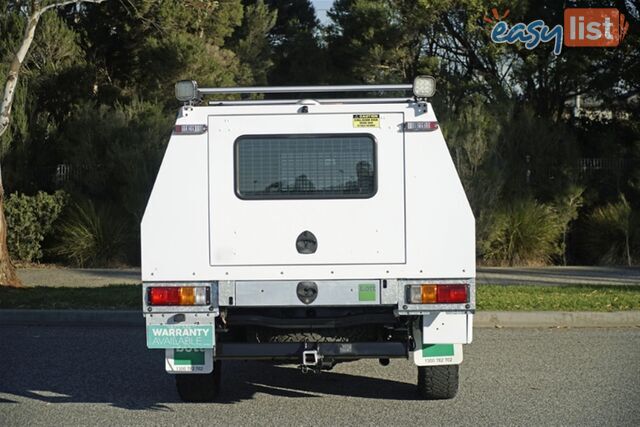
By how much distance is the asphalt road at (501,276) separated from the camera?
16172mm

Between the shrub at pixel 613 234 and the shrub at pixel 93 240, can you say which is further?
the shrub at pixel 613 234

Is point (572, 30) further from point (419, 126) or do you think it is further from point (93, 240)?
point (419, 126)

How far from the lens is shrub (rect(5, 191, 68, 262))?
2002 cm

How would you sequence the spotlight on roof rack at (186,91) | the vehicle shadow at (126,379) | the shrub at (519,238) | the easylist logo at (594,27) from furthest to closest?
1. the easylist logo at (594,27)
2. the shrub at (519,238)
3. the vehicle shadow at (126,379)
4. the spotlight on roof rack at (186,91)

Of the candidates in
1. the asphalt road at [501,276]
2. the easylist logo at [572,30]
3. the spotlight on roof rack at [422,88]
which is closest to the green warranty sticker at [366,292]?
the spotlight on roof rack at [422,88]

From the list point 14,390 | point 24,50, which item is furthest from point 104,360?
point 24,50

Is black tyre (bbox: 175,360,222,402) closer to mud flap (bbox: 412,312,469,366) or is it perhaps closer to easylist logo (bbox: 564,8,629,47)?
mud flap (bbox: 412,312,469,366)

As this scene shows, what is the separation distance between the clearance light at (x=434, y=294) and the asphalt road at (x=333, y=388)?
94 cm

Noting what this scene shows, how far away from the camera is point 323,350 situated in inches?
280

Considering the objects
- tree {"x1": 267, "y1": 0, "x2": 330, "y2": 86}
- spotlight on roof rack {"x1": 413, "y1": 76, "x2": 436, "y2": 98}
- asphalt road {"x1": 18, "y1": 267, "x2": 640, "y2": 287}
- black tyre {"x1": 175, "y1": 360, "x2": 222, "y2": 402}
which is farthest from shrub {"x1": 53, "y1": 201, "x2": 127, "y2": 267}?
spotlight on roof rack {"x1": 413, "y1": 76, "x2": 436, "y2": 98}

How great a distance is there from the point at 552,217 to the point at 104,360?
13011 mm

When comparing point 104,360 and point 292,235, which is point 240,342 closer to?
point 292,235

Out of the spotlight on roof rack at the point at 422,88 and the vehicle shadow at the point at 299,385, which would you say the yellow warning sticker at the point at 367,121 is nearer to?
the spotlight on roof rack at the point at 422,88

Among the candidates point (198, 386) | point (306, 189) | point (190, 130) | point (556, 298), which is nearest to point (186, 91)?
point (190, 130)
